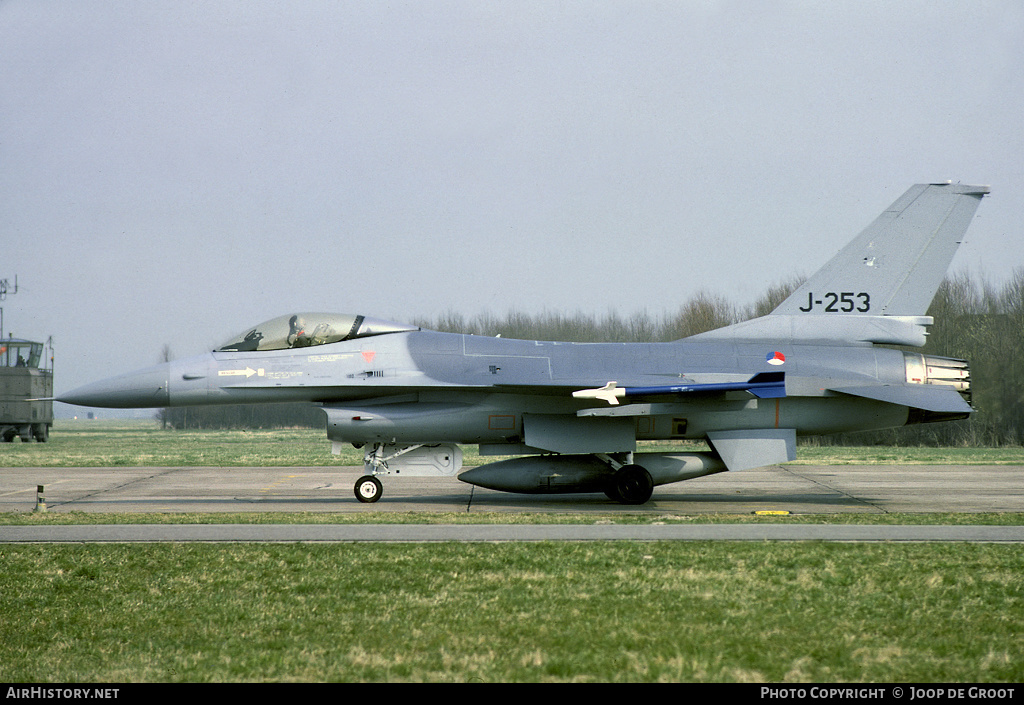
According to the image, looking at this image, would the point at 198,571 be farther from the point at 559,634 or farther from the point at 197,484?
the point at 197,484

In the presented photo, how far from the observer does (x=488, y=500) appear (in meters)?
15.7

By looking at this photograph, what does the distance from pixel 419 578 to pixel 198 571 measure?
202 cm

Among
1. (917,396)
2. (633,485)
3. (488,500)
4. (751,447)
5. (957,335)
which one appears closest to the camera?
(917,396)

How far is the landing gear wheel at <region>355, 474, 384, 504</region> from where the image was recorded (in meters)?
15.0

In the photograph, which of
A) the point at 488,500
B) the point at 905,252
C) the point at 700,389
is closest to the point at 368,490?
the point at 488,500

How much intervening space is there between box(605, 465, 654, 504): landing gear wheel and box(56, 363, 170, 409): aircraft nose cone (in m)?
7.50

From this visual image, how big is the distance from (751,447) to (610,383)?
2866mm

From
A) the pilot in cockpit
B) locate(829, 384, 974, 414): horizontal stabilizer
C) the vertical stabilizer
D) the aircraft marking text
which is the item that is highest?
the vertical stabilizer

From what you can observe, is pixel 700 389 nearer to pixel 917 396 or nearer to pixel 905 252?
pixel 917 396

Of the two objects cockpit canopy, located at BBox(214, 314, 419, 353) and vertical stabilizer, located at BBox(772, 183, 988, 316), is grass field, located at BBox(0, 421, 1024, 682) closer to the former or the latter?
cockpit canopy, located at BBox(214, 314, 419, 353)

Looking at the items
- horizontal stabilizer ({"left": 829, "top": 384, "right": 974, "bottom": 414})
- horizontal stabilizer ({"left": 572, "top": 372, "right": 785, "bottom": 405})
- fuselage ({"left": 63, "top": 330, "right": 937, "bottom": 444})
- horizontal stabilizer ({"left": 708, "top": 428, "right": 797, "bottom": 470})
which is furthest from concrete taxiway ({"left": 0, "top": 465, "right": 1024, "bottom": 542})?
horizontal stabilizer ({"left": 572, "top": 372, "right": 785, "bottom": 405})

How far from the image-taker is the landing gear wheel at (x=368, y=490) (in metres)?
15.0

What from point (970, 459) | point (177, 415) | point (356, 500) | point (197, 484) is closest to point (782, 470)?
point (970, 459)

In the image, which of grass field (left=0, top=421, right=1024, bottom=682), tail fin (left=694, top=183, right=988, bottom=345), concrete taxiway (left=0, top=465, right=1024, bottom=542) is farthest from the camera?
tail fin (left=694, top=183, right=988, bottom=345)
